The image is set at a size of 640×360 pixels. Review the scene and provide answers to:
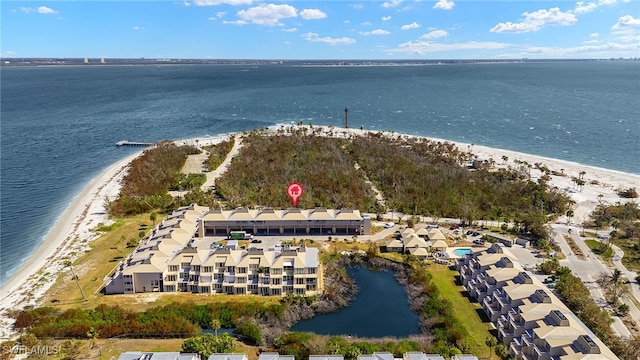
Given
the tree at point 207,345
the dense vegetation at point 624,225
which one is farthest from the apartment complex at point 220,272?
the dense vegetation at point 624,225

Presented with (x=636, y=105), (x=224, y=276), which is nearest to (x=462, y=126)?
(x=636, y=105)

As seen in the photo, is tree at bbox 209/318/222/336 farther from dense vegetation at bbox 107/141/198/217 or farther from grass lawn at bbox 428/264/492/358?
dense vegetation at bbox 107/141/198/217

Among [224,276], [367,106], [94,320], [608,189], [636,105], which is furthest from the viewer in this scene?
[367,106]

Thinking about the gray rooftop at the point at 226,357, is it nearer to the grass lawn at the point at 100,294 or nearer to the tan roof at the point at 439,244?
the grass lawn at the point at 100,294

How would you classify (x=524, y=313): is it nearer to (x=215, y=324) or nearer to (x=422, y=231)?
(x=422, y=231)

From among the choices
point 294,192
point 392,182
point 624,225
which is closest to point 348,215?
point 294,192

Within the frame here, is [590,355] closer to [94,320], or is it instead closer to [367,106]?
[94,320]
